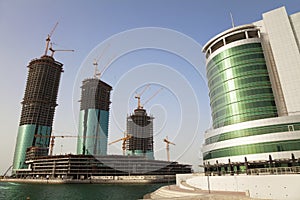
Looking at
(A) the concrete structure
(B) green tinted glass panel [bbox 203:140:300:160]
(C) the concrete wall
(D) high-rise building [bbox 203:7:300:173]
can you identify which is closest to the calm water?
(D) high-rise building [bbox 203:7:300:173]

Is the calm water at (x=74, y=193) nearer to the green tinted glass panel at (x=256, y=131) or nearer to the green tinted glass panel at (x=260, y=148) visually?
the green tinted glass panel at (x=260, y=148)

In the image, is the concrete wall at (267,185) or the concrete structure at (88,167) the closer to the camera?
the concrete wall at (267,185)

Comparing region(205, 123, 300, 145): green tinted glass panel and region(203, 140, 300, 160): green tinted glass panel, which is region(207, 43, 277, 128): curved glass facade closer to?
region(205, 123, 300, 145): green tinted glass panel

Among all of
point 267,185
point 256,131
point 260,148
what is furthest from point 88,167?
point 267,185

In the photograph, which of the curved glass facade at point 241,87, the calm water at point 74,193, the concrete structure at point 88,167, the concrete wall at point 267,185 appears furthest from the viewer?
the concrete structure at point 88,167

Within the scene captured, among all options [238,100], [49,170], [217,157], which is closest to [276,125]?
[238,100]

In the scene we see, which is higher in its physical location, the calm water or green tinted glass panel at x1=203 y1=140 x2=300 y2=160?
green tinted glass panel at x1=203 y1=140 x2=300 y2=160

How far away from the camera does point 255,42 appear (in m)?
68.6

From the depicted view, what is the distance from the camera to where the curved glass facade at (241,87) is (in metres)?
62.3

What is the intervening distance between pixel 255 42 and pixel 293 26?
1181 centimetres

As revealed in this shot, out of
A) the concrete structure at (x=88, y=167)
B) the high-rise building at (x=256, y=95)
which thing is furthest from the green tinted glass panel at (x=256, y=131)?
the concrete structure at (x=88, y=167)

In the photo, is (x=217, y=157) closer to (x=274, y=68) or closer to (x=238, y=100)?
(x=238, y=100)

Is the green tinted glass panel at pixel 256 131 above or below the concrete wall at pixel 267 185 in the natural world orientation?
above

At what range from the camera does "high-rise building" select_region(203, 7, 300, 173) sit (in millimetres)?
51719
